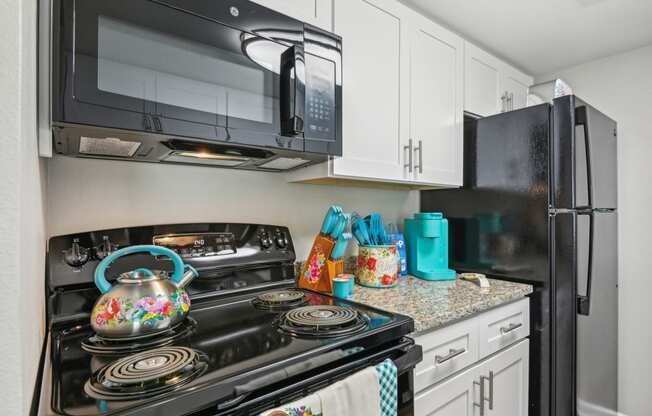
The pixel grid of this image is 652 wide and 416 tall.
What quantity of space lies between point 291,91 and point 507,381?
4.84 feet

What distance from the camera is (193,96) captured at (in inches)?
35.8

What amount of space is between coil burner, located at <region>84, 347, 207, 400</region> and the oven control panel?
0.45 metres

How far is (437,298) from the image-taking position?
4.43 feet

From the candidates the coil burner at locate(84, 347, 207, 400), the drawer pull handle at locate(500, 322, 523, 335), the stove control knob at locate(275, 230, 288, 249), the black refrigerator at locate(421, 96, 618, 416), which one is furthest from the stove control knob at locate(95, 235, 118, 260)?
the black refrigerator at locate(421, 96, 618, 416)

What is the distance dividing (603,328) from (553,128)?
45.5 inches

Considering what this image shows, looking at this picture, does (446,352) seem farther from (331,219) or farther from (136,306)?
(136,306)

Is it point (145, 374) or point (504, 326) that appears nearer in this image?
point (145, 374)

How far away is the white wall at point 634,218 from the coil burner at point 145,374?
2.62 m

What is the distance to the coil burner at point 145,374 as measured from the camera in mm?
618

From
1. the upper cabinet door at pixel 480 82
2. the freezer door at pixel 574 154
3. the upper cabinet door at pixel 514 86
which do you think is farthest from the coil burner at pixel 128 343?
the upper cabinet door at pixel 514 86

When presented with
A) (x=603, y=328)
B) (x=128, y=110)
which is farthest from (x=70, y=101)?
(x=603, y=328)

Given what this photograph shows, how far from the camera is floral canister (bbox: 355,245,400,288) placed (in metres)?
1.51

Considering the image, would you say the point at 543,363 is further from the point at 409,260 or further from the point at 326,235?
the point at 326,235

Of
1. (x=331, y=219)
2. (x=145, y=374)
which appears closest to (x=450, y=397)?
(x=331, y=219)
